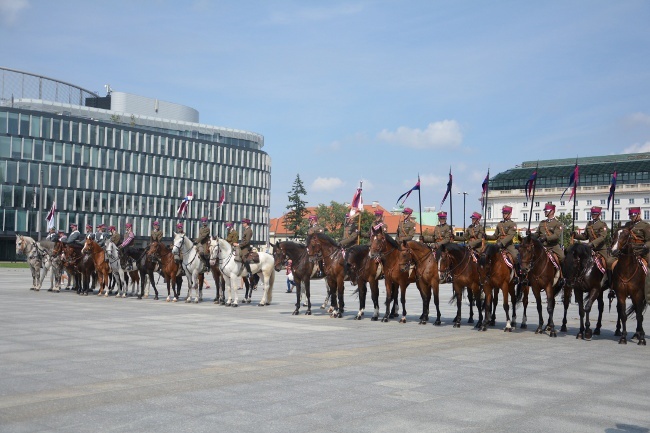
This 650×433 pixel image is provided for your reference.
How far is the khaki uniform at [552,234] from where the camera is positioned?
18.8m

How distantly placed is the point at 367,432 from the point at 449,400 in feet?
7.21

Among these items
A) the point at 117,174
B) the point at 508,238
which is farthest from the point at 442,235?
the point at 117,174

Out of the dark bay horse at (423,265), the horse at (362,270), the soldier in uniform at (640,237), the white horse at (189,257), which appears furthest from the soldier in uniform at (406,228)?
the white horse at (189,257)

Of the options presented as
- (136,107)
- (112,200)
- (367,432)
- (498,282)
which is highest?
(136,107)

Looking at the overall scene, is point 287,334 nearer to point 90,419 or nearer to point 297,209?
point 90,419

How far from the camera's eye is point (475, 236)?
20609 mm

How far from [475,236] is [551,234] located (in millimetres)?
2419

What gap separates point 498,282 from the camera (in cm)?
1919

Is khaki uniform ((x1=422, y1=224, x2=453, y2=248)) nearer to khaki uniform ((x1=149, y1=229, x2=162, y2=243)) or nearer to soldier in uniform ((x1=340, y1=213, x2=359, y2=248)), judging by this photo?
soldier in uniform ((x1=340, y1=213, x2=359, y2=248))

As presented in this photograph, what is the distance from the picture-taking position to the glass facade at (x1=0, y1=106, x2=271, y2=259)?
97375 millimetres

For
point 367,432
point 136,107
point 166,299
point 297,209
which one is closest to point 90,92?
point 136,107

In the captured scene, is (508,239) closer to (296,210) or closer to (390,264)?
(390,264)

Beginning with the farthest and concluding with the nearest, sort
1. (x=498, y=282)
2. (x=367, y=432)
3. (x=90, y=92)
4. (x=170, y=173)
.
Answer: (x=90, y=92)
(x=170, y=173)
(x=498, y=282)
(x=367, y=432)

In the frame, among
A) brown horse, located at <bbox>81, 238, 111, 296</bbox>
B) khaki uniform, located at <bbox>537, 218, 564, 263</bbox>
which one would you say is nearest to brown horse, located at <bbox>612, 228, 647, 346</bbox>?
khaki uniform, located at <bbox>537, 218, 564, 263</bbox>
